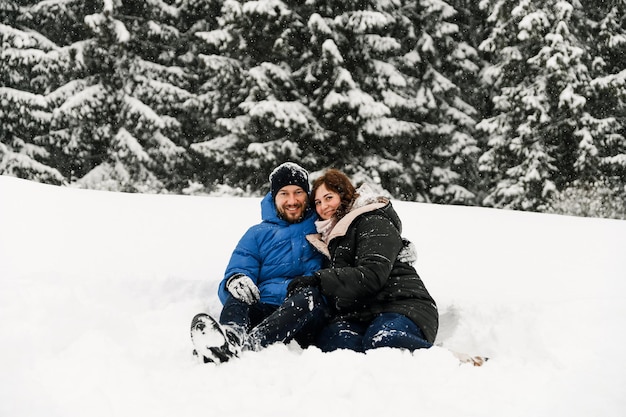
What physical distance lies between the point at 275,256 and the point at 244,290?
0.40m

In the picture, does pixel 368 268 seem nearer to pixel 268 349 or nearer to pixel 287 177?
pixel 268 349

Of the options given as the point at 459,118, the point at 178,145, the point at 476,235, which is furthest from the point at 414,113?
the point at 476,235

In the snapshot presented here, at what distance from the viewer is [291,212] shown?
3.44m

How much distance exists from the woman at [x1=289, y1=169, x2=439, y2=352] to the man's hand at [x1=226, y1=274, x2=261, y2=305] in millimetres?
266

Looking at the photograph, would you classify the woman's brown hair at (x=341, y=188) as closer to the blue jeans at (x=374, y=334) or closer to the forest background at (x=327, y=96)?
the blue jeans at (x=374, y=334)

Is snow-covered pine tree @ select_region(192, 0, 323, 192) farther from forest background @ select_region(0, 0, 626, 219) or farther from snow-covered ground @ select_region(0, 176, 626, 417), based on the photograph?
snow-covered ground @ select_region(0, 176, 626, 417)

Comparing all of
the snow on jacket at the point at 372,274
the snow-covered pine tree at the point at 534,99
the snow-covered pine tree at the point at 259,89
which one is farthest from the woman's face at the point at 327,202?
the snow-covered pine tree at the point at 534,99

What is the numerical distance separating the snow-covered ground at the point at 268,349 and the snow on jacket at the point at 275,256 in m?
0.51

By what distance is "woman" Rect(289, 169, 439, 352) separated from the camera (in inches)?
109

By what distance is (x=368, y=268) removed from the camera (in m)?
2.83

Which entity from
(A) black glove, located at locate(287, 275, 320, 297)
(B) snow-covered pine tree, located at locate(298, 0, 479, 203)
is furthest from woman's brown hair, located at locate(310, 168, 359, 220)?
(B) snow-covered pine tree, located at locate(298, 0, 479, 203)

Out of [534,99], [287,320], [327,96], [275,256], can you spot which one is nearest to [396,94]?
[327,96]

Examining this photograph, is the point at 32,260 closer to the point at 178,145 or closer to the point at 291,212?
the point at 291,212

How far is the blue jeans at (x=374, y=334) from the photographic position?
2535 mm
